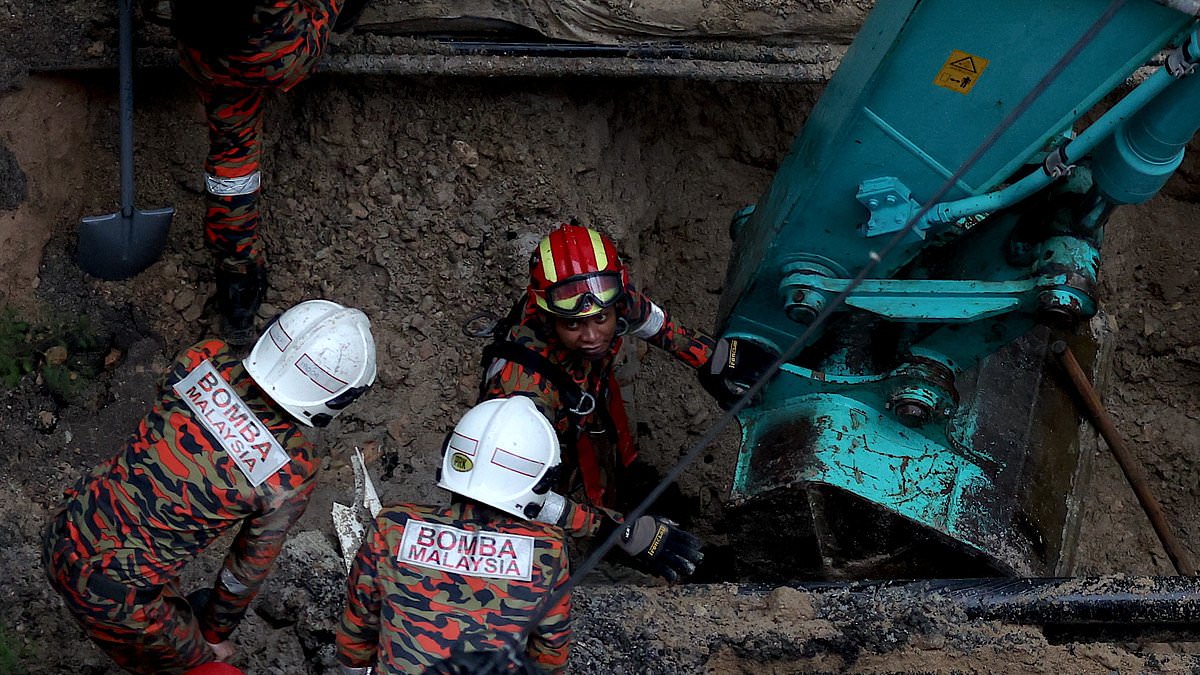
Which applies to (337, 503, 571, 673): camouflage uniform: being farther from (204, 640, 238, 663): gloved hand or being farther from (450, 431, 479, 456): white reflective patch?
(204, 640, 238, 663): gloved hand

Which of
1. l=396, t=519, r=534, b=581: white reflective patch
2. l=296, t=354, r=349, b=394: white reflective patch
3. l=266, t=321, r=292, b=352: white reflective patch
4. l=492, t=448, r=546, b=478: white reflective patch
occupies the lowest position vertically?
l=396, t=519, r=534, b=581: white reflective patch

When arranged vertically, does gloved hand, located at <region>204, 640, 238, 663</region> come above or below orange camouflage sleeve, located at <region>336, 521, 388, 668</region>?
below

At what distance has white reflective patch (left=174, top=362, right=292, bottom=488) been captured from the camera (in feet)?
11.3

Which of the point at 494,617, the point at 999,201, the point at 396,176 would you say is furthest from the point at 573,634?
the point at 396,176

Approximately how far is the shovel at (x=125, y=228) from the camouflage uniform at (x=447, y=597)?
2.02 m

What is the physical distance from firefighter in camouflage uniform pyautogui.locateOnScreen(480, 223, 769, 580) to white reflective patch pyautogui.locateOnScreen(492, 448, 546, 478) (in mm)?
383

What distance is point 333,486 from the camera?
4891mm

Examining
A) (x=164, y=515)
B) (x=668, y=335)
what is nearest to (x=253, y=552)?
(x=164, y=515)

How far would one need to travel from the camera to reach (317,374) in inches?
135

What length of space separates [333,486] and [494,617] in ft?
6.17

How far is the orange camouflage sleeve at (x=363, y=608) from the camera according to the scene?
3328mm

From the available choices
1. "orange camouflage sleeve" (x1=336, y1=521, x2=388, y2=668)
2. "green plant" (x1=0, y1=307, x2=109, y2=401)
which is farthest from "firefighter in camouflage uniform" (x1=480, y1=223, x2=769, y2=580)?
"green plant" (x1=0, y1=307, x2=109, y2=401)

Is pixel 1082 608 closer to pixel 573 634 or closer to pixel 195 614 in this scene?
pixel 573 634

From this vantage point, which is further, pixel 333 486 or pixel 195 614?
pixel 333 486
